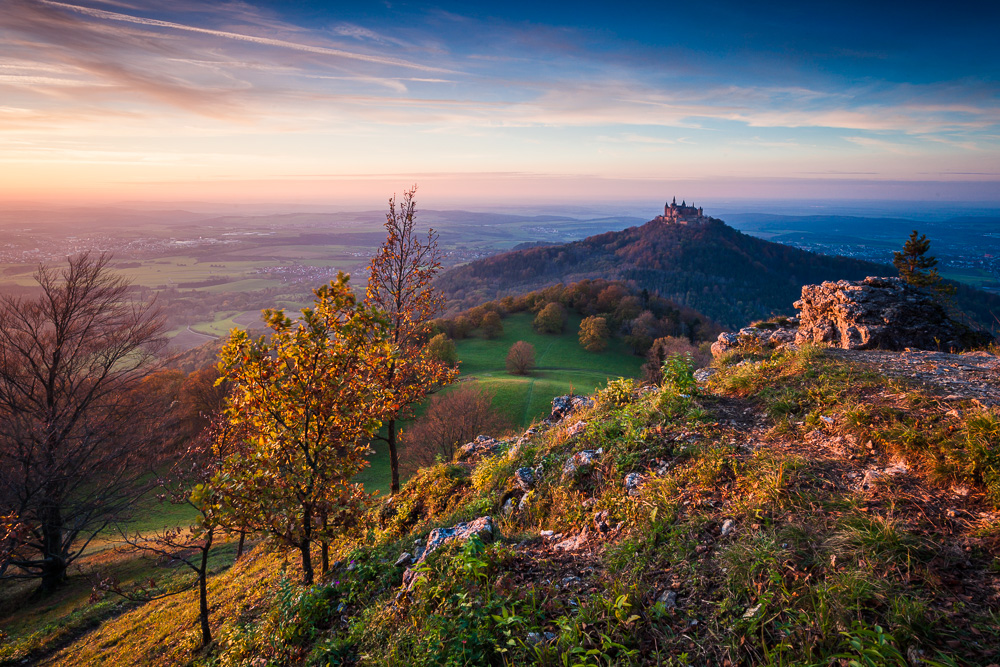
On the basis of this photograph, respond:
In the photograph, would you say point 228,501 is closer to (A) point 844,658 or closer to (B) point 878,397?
(A) point 844,658

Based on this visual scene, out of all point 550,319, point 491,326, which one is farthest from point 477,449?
point 550,319

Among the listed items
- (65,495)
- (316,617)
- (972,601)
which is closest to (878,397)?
(972,601)

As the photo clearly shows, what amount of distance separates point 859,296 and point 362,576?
12853 mm

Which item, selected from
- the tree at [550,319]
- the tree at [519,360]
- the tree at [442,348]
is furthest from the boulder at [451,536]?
the tree at [550,319]

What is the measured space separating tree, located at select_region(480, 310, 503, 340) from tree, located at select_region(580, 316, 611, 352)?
46.6ft

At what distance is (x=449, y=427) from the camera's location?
30031mm

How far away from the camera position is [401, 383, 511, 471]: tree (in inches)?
1154

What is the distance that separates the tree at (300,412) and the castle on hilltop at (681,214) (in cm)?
19551

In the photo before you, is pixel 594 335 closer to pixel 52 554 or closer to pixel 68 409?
pixel 68 409

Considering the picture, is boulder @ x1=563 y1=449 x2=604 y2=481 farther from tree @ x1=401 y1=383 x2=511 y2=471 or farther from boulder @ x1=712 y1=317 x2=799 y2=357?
tree @ x1=401 y1=383 x2=511 y2=471

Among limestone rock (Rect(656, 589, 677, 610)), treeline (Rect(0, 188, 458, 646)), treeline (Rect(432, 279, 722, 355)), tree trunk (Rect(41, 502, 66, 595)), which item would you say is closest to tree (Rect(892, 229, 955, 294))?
treeline (Rect(0, 188, 458, 646))

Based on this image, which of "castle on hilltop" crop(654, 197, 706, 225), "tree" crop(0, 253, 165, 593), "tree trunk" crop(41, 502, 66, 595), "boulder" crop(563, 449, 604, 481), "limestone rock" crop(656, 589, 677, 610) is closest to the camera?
"limestone rock" crop(656, 589, 677, 610)

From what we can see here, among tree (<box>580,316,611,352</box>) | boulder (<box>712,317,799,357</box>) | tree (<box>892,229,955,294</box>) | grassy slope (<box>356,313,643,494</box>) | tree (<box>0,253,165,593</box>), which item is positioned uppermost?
tree (<box>892,229,955,294</box>)

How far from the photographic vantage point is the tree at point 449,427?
2930 cm
